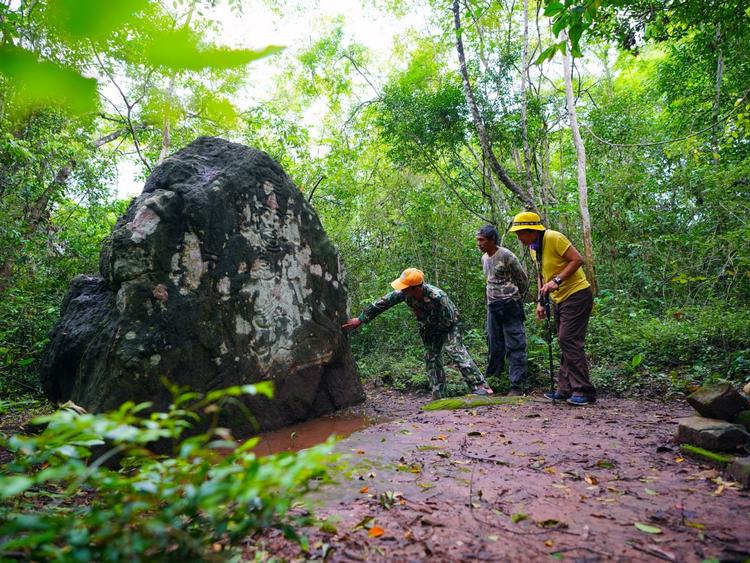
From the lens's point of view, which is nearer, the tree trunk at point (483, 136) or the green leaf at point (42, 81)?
the green leaf at point (42, 81)

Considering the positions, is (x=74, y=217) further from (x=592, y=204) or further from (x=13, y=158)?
(x=592, y=204)

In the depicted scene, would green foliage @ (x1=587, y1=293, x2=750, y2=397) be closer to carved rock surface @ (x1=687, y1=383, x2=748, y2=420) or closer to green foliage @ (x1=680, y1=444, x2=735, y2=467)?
carved rock surface @ (x1=687, y1=383, x2=748, y2=420)

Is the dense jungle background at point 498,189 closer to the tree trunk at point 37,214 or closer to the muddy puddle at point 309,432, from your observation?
the tree trunk at point 37,214

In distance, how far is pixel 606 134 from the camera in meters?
10.2

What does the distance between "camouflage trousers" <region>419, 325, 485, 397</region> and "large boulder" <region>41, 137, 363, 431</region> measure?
39.0 inches

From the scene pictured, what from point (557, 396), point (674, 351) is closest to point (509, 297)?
point (557, 396)

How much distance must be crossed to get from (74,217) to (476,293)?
26.0ft

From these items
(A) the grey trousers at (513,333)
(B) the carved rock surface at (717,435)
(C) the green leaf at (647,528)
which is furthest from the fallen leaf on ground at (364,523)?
(A) the grey trousers at (513,333)

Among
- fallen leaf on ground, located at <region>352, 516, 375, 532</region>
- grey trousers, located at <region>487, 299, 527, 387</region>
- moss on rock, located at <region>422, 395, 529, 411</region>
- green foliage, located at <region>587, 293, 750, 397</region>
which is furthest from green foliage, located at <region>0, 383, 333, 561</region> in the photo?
green foliage, located at <region>587, 293, 750, 397</region>

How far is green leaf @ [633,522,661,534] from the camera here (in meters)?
1.88

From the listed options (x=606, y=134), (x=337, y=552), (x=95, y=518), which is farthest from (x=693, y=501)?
(x=606, y=134)

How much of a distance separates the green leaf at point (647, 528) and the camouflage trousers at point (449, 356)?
3.20 m

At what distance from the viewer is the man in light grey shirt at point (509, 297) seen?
17.2ft

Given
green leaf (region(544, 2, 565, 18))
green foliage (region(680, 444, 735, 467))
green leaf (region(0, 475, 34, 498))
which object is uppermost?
green leaf (region(544, 2, 565, 18))
